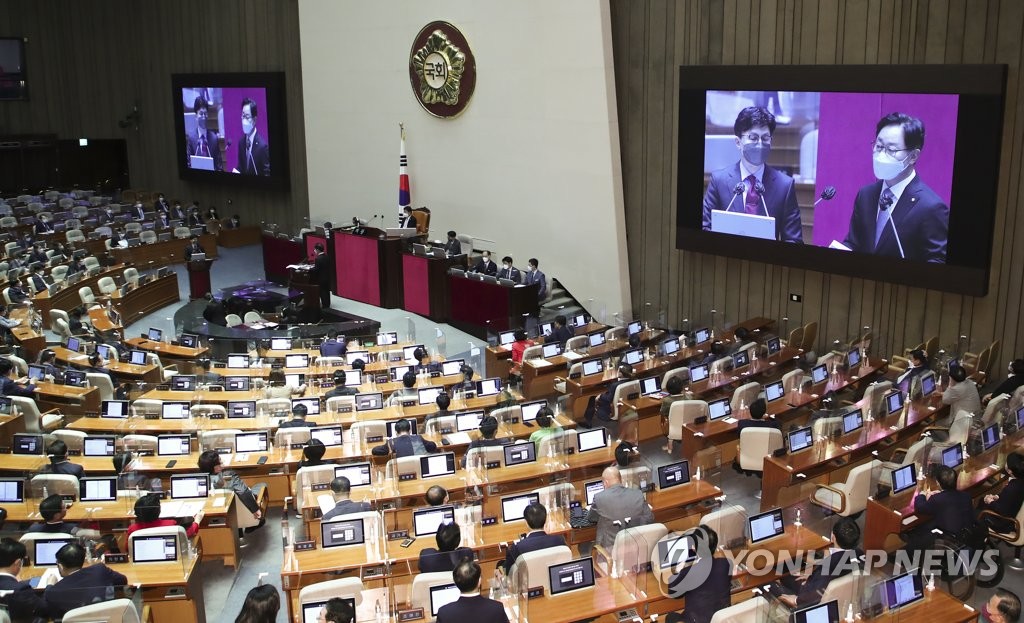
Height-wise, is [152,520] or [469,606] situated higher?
[469,606]

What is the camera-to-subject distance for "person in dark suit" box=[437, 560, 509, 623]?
6461 millimetres

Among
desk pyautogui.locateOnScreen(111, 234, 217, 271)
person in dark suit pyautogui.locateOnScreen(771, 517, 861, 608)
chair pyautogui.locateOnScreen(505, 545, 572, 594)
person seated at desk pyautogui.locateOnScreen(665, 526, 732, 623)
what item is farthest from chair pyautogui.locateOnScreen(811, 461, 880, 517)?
desk pyautogui.locateOnScreen(111, 234, 217, 271)

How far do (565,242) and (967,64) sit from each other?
26.7 ft

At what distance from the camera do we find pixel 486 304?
1789cm

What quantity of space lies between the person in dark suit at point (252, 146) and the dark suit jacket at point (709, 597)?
2133 cm

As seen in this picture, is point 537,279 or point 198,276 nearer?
point 537,279

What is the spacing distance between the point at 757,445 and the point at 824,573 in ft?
11.0

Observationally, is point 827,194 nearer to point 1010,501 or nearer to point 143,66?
point 1010,501

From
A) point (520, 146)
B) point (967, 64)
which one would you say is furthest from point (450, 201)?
point (967, 64)

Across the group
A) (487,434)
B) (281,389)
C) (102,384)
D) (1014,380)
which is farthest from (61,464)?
(1014,380)

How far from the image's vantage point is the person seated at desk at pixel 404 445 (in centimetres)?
1011

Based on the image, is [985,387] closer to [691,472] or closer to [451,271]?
[691,472]

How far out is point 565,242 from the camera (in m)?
19.2

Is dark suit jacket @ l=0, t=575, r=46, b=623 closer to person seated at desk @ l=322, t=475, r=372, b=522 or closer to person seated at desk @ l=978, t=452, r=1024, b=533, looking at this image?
person seated at desk @ l=322, t=475, r=372, b=522
